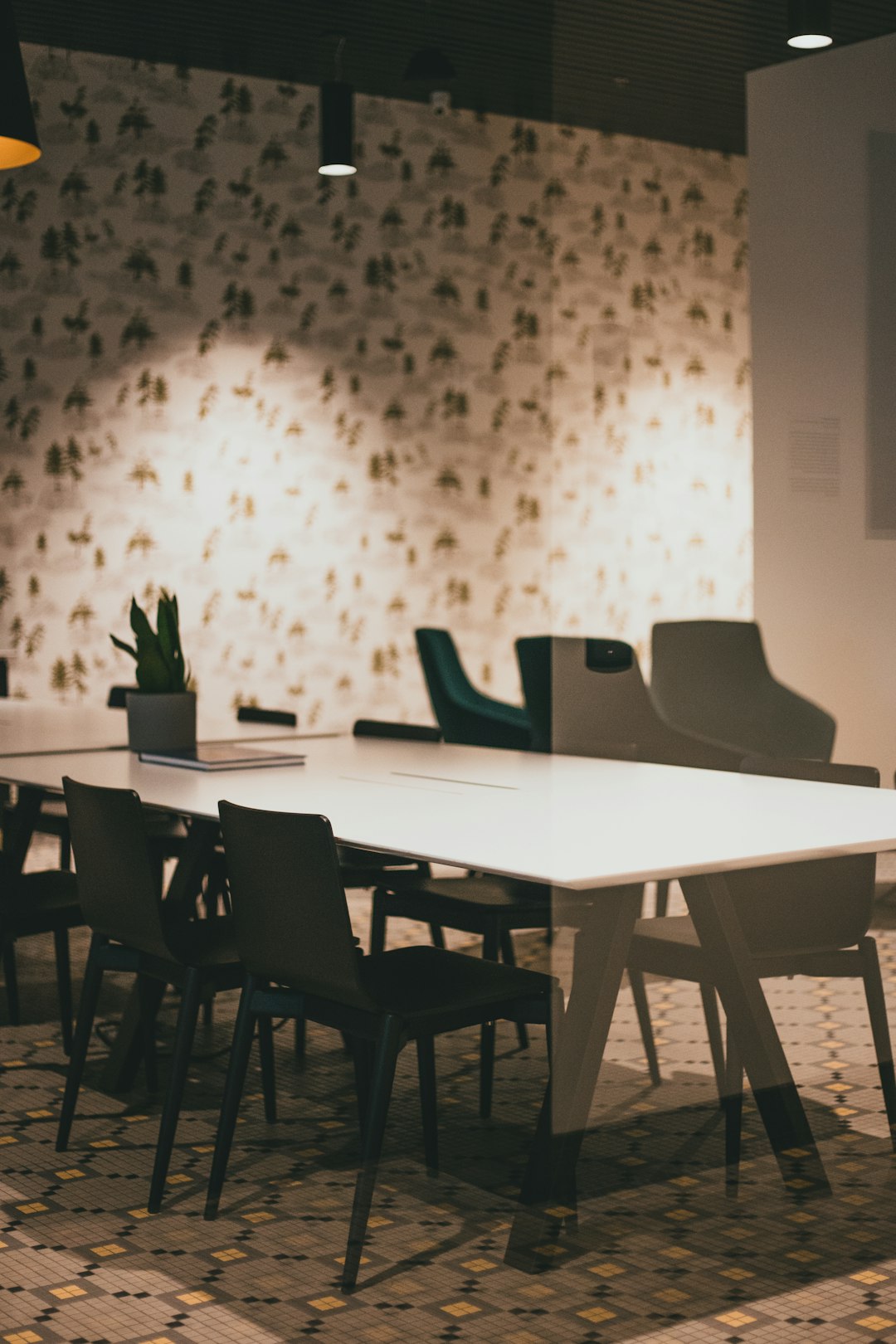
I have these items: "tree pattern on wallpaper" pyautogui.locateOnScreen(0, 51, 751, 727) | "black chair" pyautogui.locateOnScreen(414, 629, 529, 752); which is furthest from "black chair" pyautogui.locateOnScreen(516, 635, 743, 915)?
"tree pattern on wallpaper" pyautogui.locateOnScreen(0, 51, 751, 727)

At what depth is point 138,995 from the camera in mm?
3410

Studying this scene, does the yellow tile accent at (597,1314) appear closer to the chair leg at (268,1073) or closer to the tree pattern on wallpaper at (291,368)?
the chair leg at (268,1073)

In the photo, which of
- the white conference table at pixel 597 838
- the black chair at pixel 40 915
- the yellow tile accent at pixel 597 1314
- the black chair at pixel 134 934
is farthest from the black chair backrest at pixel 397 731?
the yellow tile accent at pixel 597 1314

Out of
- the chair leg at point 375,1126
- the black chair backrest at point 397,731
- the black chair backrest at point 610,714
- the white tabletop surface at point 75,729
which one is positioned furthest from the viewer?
the black chair backrest at point 397,731

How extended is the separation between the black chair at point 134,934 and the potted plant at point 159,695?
0.73 m

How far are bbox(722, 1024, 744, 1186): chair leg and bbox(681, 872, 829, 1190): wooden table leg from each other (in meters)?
0.05

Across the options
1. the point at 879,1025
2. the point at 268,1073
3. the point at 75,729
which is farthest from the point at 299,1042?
the point at 879,1025

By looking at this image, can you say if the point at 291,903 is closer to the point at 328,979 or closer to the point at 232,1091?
the point at 328,979

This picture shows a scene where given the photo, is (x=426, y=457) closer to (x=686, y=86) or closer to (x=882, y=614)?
(x=686, y=86)

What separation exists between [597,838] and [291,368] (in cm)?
554

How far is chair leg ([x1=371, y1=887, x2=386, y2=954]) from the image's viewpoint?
11.8 feet

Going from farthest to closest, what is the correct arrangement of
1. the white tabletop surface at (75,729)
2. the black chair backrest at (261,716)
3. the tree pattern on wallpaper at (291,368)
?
the tree pattern on wallpaper at (291,368) → the black chair backrest at (261,716) → the white tabletop surface at (75,729)

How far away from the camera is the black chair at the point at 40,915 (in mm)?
3482

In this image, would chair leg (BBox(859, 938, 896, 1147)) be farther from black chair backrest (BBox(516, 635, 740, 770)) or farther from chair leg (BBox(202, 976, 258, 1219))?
chair leg (BBox(202, 976, 258, 1219))
